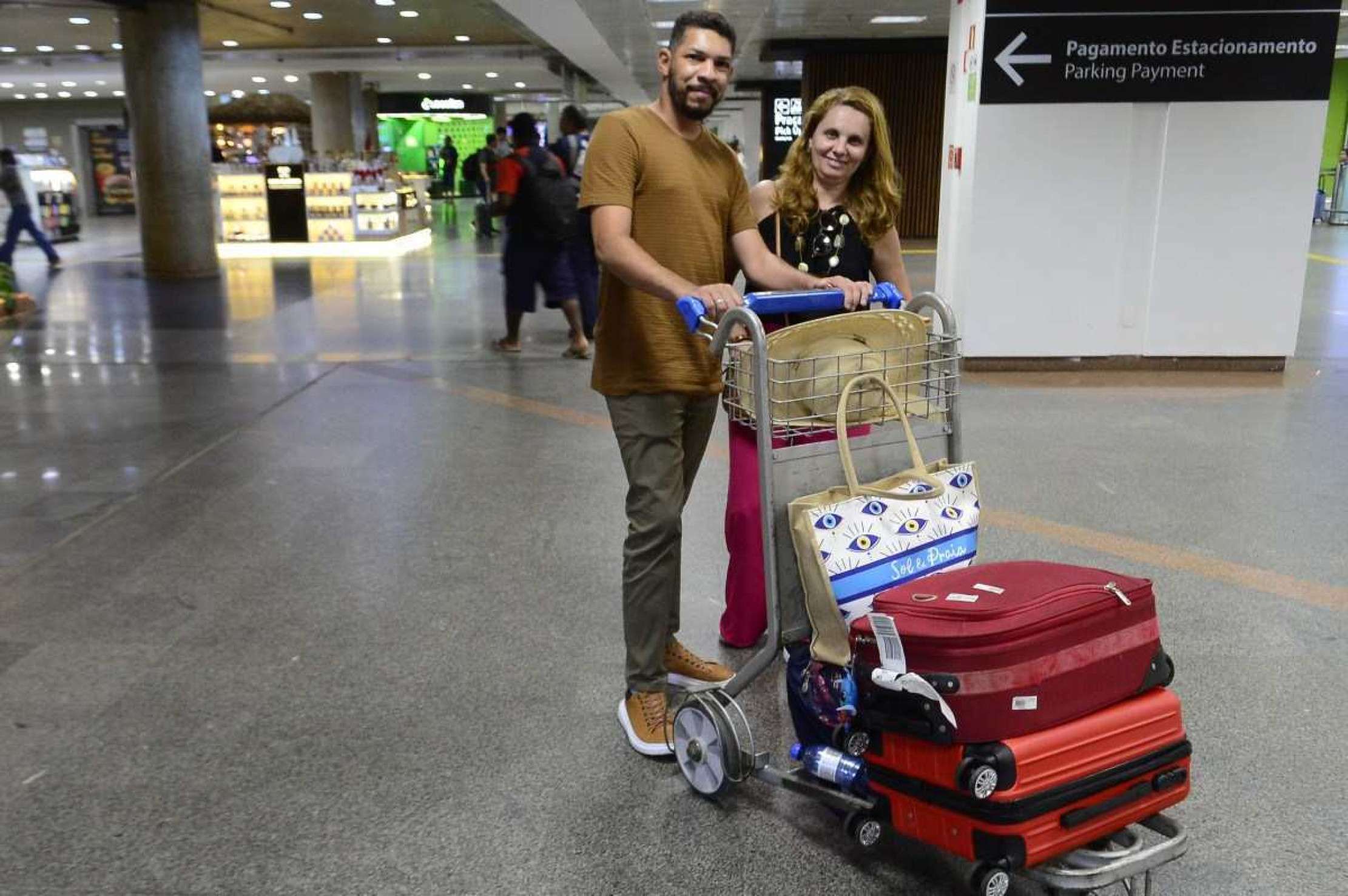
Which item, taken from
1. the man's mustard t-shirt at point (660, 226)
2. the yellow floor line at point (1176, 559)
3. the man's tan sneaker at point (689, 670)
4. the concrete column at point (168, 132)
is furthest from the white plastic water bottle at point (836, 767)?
the concrete column at point (168, 132)

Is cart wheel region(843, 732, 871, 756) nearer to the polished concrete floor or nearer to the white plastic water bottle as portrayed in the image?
the white plastic water bottle

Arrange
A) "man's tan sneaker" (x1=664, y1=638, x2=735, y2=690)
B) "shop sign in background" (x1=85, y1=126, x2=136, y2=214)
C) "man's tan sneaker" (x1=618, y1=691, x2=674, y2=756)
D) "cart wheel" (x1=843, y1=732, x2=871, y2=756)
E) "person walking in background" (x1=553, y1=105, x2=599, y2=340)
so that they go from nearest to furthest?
"cart wheel" (x1=843, y1=732, x2=871, y2=756)
"man's tan sneaker" (x1=618, y1=691, x2=674, y2=756)
"man's tan sneaker" (x1=664, y1=638, x2=735, y2=690)
"person walking in background" (x1=553, y1=105, x2=599, y2=340)
"shop sign in background" (x1=85, y1=126, x2=136, y2=214)

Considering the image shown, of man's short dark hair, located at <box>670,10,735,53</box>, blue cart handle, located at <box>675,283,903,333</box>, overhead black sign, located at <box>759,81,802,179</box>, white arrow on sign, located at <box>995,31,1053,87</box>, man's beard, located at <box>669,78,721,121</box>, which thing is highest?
overhead black sign, located at <box>759,81,802,179</box>

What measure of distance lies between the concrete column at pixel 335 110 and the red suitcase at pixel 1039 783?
2697cm

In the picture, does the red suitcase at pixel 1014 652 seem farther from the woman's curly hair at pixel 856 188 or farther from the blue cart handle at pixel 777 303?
the woman's curly hair at pixel 856 188

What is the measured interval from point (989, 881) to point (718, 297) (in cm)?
126

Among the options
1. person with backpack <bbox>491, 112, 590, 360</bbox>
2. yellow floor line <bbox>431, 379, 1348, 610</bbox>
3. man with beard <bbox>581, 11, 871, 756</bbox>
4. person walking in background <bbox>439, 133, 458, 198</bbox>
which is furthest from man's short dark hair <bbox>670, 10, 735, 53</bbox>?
person walking in background <bbox>439, 133, 458, 198</bbox>

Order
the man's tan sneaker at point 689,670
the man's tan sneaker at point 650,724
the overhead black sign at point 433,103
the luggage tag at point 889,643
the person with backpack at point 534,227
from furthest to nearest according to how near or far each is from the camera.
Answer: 1. the overhead black sign at point 433,103
2. the person with backpack at point 534,227
3. the man's tan sneaker at point 689,670
4. the man's tan sneaker at point 650,724
5. the luggage tag at point 889,643

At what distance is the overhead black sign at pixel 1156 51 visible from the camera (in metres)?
7.41

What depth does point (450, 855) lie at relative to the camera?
97.2 inches

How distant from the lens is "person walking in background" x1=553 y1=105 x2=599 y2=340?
29.1 ft

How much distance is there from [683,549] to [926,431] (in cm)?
187

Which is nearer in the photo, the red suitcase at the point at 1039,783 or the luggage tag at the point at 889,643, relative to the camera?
the red suitcase at the point at 1039,783

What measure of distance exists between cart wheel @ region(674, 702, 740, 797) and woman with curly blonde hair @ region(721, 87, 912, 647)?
0.75 meters
